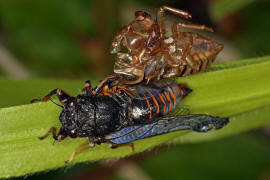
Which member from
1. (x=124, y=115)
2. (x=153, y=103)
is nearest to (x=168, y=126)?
(x=153, y=103)

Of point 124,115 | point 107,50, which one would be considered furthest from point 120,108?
point 107,50

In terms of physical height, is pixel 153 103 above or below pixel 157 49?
below

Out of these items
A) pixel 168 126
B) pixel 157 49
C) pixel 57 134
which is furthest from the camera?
pixel 157 49

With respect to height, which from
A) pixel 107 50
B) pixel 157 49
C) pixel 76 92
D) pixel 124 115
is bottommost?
pixel 124 115

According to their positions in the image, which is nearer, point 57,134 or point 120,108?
point 57,134

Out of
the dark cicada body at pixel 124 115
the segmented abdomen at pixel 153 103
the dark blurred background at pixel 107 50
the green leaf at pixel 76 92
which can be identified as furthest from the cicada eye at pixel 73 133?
the dark blurred background at pixel 107 50

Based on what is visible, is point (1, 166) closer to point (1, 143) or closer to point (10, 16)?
point (1, 143)

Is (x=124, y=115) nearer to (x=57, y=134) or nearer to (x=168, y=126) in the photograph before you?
(x=168, y=126)

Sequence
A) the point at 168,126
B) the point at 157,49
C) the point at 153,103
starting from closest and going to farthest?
1. the point at 168,126
2. the point at 153,103
3. the point at 157,49
